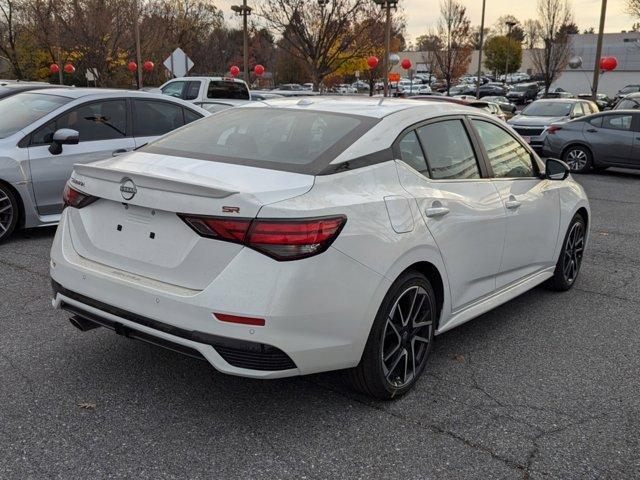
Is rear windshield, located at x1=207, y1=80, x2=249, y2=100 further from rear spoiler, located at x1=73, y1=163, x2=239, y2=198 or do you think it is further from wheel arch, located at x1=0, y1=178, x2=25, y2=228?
rear spoiler, located at x1=73, y1=163, x2=239, y2=198

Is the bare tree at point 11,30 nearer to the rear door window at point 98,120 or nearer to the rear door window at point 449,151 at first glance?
the rear door window at point 98,120

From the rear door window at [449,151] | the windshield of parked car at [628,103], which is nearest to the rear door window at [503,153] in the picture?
the rear door window at [449,151]

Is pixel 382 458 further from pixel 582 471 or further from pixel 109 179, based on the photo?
pixel 109 179

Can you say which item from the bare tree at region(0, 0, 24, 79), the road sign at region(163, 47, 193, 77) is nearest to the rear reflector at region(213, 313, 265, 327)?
the road sign at region(163, 47, 193, 77)

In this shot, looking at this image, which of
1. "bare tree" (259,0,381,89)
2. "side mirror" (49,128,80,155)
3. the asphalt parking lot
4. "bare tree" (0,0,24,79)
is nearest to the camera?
the asphalt parking lot

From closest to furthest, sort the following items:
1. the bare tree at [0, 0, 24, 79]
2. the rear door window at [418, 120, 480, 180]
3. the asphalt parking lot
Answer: the asphalt parking lot
the rear door window at [418, 120, 480, 180]
the bare tree at [0, 0, 24, 79]

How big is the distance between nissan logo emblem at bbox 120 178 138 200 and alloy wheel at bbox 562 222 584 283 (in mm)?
3758

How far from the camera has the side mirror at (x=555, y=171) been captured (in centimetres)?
496

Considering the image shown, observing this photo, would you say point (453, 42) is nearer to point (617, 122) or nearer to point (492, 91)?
point (492, 91)

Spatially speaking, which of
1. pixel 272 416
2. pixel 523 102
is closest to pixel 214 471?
pixel 272 416

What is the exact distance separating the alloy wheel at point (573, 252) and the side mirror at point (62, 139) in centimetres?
479

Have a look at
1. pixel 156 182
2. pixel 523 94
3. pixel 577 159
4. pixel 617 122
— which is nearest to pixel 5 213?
pixel 156 182

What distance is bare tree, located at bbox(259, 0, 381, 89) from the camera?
96.6 ft

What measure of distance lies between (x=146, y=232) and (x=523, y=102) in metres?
51.2
